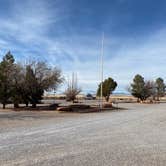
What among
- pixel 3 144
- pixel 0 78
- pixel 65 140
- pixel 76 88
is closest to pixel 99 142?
pixel 65 140

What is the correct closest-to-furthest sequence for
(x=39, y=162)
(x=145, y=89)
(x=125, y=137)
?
(x=39, y=162), (x=125, y=137), (x=145, y=89)

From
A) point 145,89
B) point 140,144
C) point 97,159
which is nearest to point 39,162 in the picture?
point 97,159

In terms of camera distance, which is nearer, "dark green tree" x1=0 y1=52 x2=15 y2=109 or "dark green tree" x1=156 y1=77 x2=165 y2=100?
"dark green tree" x1=0 y1=52 x2=15 y2=109

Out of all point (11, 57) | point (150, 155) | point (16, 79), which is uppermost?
point (11, 57)

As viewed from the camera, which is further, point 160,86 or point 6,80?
point 160,86

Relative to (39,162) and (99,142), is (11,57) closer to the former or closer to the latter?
(99,142)

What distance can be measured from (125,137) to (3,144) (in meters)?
5.21

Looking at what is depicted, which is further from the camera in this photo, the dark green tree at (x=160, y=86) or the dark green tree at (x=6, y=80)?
the dark green tree at (x=160, y=86)

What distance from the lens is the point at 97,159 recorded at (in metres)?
8.32

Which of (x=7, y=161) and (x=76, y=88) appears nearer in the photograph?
(x=7, y=161)

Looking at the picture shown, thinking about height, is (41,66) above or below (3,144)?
above

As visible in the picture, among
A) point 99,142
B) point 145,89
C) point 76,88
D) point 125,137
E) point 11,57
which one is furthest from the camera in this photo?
point 145,89

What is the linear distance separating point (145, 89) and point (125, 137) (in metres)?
70.5

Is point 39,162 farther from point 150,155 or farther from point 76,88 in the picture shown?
point 76,88
